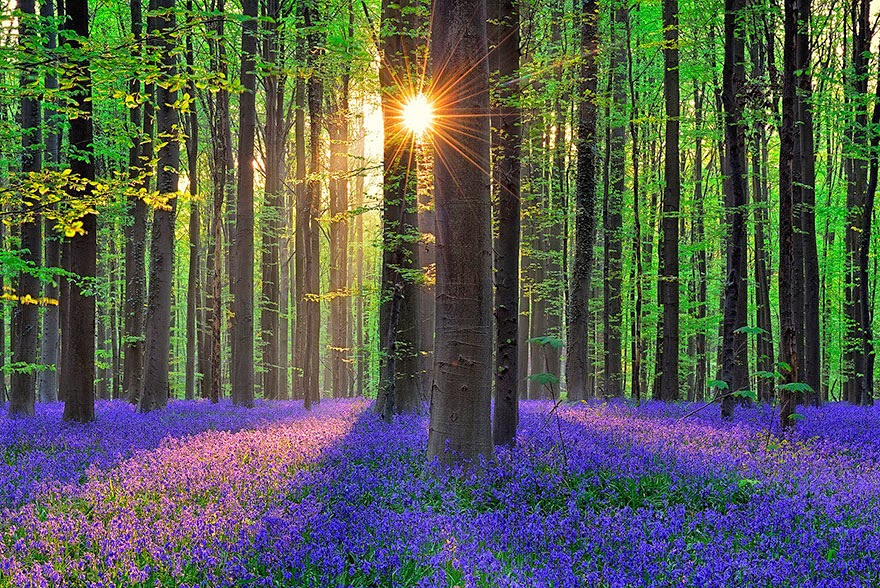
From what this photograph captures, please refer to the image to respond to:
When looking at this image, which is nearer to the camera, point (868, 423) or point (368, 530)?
point (368, 530)

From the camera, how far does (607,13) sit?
1916 centimetres

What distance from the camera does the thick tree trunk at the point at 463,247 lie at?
22.2ft

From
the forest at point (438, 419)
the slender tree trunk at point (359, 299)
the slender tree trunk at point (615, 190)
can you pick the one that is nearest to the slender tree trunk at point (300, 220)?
the forest at point (438, 419)

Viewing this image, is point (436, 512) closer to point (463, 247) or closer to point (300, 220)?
point (463, 247)

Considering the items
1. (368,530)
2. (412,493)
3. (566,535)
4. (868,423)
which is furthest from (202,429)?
(868,423)

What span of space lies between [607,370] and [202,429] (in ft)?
43.7

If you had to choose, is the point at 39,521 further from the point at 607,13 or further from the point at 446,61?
the point at 607,13

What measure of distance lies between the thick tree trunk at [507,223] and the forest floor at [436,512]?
23.6 inches

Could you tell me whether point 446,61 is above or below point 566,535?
above

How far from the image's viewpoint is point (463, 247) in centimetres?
680

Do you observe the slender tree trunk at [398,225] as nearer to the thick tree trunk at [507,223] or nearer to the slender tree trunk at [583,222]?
the thick tree trunk at [507,223]

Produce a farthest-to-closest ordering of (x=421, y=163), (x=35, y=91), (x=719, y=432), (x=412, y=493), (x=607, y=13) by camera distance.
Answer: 1. (x=607, y=13)
2. (x=421, y=163)
3. (x=719, y=432)
4. (x=35, y=91)
5. (x=412, y=493)

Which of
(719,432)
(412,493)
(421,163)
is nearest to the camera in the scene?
(412,493)

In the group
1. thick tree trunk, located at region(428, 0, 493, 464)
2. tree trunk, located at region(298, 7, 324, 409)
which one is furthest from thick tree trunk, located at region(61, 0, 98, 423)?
thick tree trunk, located at region(428, 0, 493, 464)
